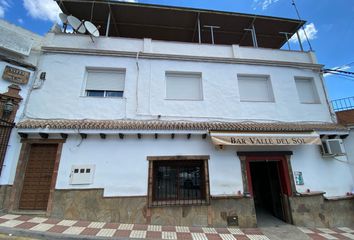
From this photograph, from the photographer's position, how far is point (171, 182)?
8.19 metres

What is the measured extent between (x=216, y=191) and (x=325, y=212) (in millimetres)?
5399

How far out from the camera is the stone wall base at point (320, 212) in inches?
316

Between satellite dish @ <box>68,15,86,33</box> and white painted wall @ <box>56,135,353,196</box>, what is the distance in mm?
6368

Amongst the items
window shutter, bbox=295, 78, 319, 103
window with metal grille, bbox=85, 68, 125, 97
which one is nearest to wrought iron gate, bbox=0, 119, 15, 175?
window with metal grille, bbox=85, 68, 125, 97

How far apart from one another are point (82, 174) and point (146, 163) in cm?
270

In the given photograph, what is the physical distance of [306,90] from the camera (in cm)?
1087

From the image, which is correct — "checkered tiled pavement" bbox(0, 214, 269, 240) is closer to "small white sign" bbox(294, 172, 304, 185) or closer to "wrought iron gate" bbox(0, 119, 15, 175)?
"wrought iron gate" bbox(0, 119, 15, 175)

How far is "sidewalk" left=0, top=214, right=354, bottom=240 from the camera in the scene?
5.60 meters

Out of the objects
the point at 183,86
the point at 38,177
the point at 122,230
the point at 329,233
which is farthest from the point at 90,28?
the point at 329,233

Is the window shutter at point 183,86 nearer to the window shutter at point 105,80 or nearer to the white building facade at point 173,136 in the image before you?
the white building facade at point 173,136

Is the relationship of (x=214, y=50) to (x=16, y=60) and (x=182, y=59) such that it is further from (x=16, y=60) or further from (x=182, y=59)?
(x=16, y=60)

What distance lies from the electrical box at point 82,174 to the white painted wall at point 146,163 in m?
0.16

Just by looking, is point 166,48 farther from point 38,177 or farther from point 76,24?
point 38,177

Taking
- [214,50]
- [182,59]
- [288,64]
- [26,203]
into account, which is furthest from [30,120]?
[288,64]
